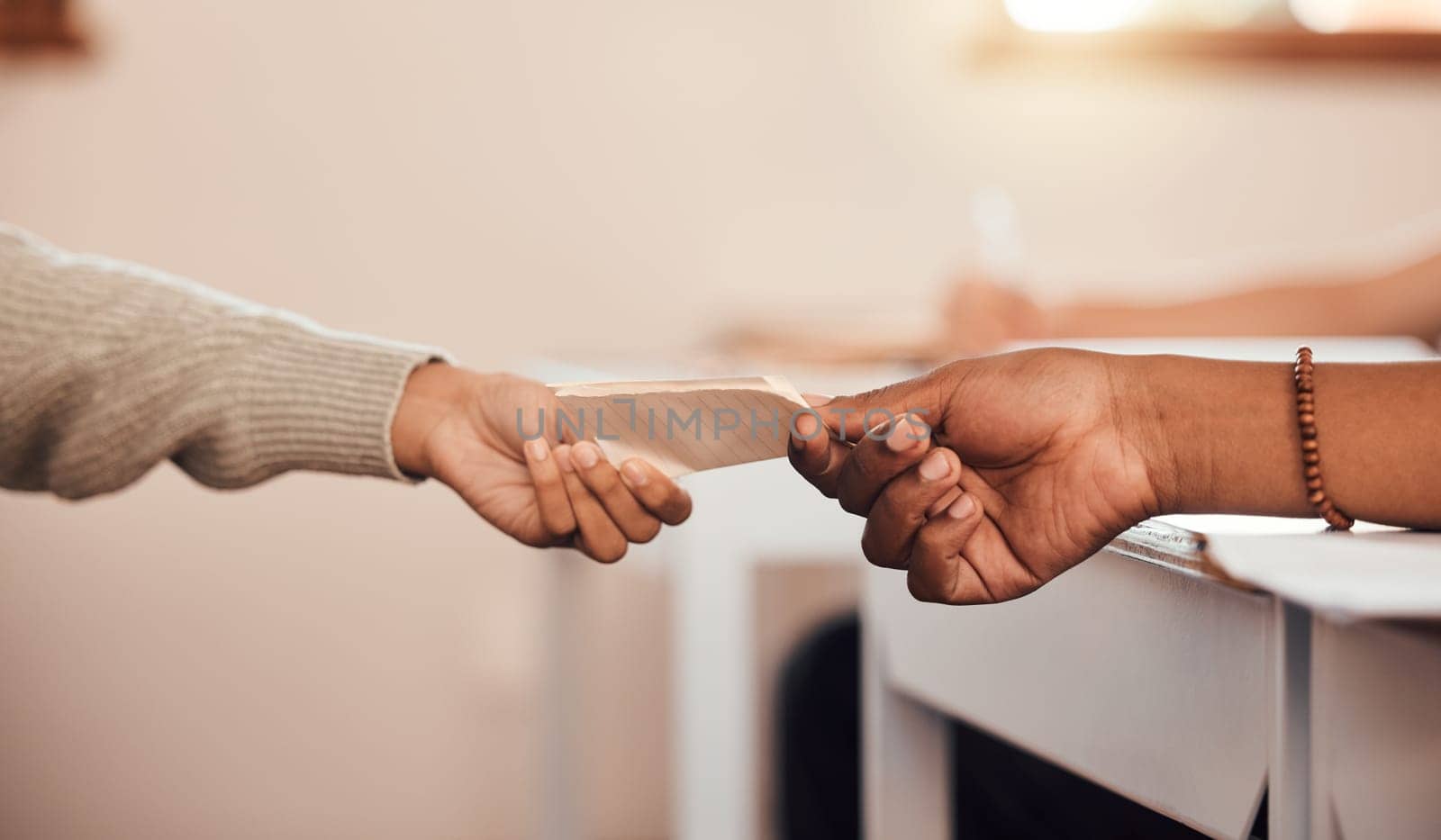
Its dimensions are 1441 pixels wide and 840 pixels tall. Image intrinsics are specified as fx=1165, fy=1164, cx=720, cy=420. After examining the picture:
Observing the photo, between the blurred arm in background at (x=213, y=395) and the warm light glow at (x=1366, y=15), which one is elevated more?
the warm light glow at (x=1366, y=15)

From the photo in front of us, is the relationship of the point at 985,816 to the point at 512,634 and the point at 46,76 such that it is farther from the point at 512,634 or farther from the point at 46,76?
the point at 46,76

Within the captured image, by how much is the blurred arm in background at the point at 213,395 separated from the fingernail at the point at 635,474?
0.10 metres

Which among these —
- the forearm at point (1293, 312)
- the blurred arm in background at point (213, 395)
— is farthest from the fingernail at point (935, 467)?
the forearm at point (1293, 312)

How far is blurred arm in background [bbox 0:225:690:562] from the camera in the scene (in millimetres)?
679

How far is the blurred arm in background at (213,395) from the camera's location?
679mm

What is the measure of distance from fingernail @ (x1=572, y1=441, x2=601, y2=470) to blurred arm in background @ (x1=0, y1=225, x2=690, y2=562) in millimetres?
88

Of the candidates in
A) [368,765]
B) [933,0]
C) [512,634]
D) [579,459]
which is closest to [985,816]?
[579,459]

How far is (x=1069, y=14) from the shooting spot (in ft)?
6.01

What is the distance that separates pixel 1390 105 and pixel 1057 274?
63 centimetres

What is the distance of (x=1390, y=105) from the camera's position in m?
1.92

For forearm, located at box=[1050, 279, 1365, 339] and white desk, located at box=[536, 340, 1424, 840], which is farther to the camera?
forearm, located at box=[1050, 279, 1365, 339]

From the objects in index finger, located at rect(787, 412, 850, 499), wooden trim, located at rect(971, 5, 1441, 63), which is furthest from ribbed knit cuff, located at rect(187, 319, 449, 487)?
wooden trim, located at rect(971, 5, 1441, 63)

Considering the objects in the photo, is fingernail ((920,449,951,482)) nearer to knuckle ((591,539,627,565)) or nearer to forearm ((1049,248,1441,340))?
knuckle ((591,539,627,565))

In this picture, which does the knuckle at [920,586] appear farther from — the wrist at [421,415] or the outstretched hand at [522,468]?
the wrist at [421,415]
